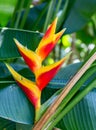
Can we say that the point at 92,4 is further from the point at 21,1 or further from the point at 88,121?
the point at 88,121

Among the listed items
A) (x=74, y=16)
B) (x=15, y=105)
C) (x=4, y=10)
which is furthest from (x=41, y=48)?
(x=74, y=16)

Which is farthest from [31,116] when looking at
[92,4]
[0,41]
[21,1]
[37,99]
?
[92,4]

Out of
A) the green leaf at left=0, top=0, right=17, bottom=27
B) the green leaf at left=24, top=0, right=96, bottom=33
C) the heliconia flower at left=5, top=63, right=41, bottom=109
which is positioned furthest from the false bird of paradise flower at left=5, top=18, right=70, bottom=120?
the green leaf at left=24, top=0, right=96, bottom=33

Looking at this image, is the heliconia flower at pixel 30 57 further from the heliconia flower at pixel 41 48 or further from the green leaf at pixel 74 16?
the green leaf at pixel 74 16

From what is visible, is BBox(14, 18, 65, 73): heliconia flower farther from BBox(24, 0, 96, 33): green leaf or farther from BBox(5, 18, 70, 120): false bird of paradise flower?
BBox(24, 0, 96, 33): green leaf

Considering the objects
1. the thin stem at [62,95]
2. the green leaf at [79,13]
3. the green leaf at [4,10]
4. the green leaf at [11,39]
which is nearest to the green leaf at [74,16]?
the green leaf at [79,13]

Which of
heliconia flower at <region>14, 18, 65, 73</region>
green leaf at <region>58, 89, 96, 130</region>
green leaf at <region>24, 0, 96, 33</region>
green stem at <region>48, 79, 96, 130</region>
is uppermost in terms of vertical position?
heliconia flower at <region>14, 18, 65, 73</region>
